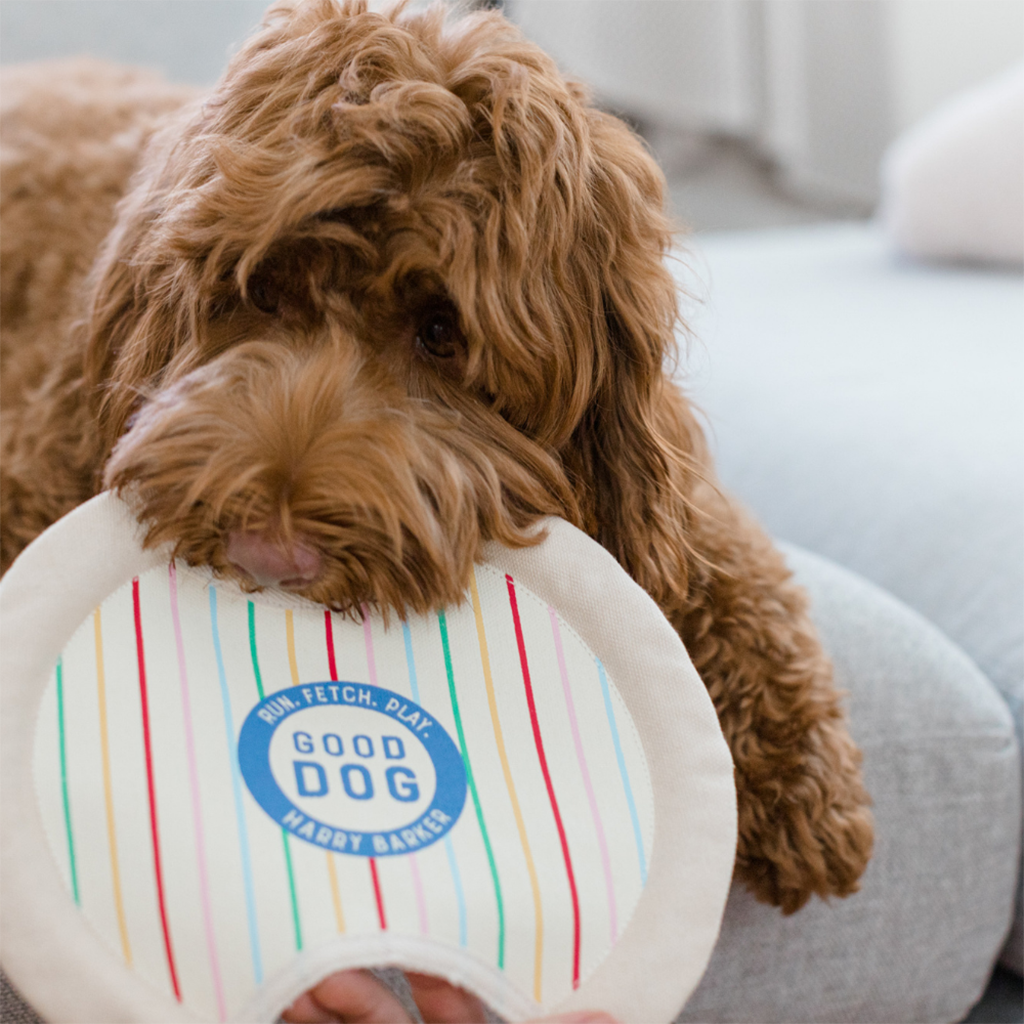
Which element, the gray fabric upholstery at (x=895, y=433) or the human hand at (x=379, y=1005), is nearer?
the human hand at (x=379, y=1005)

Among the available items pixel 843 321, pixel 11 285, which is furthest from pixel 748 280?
pixel 11 285

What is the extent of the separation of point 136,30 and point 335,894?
183 centimetres

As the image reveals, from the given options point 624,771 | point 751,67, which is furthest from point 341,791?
point 751,67

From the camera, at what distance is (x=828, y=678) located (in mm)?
1164

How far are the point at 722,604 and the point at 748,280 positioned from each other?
4.85 feet

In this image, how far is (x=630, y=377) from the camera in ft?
3.34

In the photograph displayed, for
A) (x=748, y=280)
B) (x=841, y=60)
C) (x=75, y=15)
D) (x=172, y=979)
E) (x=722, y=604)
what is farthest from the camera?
(x=841, y=60)

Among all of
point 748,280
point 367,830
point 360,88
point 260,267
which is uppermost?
point 360,88

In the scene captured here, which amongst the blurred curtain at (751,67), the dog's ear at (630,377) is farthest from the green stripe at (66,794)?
the blurred curtain at (751,67)

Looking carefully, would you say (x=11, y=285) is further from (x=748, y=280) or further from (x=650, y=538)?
(x=748, y=280)

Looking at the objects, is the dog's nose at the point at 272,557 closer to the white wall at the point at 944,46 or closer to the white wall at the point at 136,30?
the white wall at the point at 136,30

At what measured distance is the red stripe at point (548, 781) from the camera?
0.84 meters

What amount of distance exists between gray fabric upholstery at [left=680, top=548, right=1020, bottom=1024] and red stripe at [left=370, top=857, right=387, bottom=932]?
439mm

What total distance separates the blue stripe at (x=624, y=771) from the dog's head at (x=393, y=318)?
0.14 m
